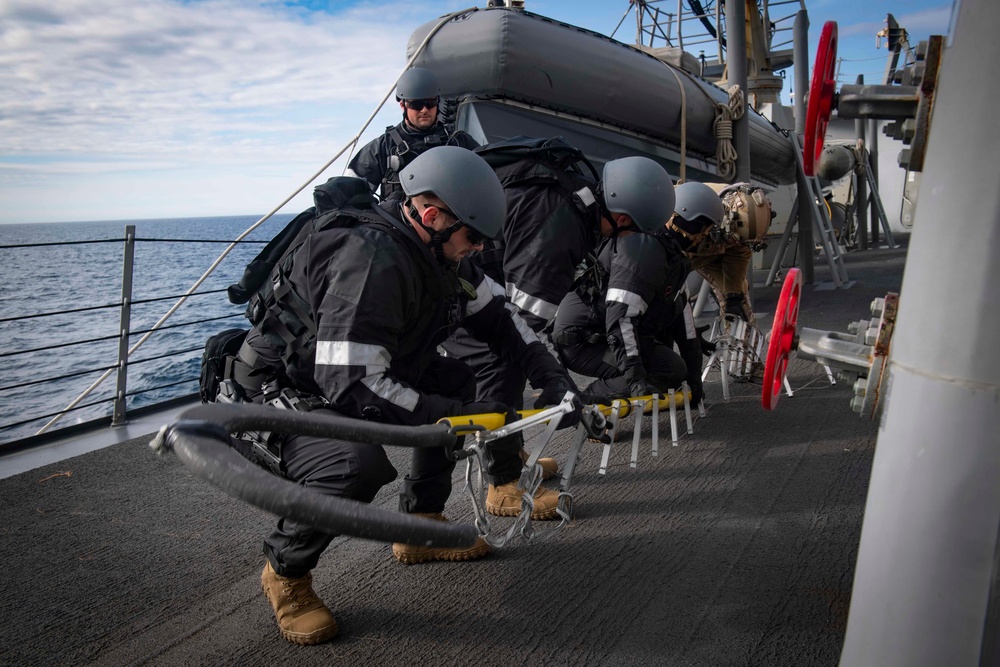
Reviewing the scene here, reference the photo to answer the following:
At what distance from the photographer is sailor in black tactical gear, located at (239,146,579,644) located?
2.38 meters

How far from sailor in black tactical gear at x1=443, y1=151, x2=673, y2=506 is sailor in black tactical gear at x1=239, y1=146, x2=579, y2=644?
69cm

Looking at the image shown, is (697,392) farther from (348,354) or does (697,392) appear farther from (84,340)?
(84,340)

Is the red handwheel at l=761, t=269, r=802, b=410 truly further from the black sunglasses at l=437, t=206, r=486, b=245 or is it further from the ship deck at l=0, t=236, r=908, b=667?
the black sunglasses at l=437, t=206, r=486, b=245

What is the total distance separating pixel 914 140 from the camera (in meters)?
1.73

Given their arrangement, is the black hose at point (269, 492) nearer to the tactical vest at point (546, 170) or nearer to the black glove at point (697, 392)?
the tactical vest at point (546, 170)

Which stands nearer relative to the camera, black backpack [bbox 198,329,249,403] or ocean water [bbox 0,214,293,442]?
black backpack [bbox 198,329,249,403]

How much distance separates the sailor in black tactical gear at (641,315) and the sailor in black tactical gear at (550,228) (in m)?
0.46

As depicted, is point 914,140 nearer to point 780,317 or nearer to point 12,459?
point 780,317

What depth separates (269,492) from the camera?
1.32 m

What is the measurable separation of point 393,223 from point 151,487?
213 cm

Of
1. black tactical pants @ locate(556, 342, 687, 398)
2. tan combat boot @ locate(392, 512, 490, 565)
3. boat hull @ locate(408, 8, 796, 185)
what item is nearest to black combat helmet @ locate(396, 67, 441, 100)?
boat hull @ locate(408, 8, 796, 185)

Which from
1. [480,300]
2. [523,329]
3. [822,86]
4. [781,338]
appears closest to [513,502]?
[523,329]

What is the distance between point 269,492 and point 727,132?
6.95 meters

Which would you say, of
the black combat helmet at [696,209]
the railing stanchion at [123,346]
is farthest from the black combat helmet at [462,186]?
the railing stanchion at [123,346]
